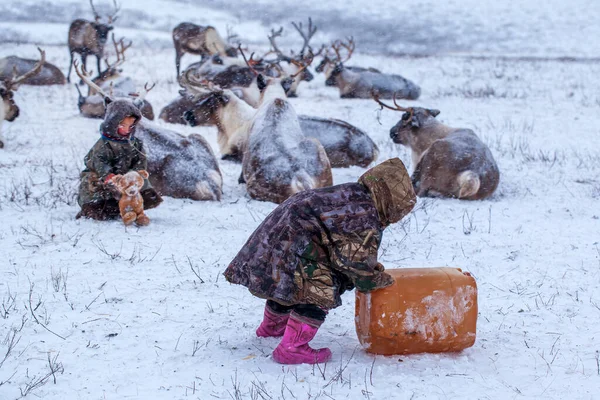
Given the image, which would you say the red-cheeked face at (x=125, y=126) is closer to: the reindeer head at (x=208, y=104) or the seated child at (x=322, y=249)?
the seated child at (x=322, y=249)

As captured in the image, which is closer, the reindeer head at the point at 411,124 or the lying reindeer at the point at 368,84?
the reindeer head at the point at 411,124

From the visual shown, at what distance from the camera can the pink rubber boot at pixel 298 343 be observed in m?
3.31

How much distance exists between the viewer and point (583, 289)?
4363 mm

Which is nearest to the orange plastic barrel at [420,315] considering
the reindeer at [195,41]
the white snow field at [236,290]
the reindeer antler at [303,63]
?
the white snow field at [236,290]

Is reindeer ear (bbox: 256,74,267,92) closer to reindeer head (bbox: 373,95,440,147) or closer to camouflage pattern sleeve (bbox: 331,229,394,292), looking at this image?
reindeer head (bbox: 373,95,440,147)

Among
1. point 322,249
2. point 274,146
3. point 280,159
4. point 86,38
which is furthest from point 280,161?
point 86,38

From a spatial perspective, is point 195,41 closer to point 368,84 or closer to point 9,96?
point 368,84

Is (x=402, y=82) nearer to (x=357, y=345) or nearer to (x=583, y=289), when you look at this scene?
(x=583, y=289)

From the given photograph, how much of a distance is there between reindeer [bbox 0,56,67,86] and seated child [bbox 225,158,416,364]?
11.5 metres

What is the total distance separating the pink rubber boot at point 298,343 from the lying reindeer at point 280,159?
303 cm

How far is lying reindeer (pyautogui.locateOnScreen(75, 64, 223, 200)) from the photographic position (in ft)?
21.1

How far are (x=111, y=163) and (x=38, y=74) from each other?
890 cm

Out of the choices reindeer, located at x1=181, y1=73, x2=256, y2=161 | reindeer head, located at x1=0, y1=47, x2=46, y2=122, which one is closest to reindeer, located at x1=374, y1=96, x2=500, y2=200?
reindeer, located at x1=181, y1=73, x2=256, y2=161

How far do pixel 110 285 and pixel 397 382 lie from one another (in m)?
1.94
